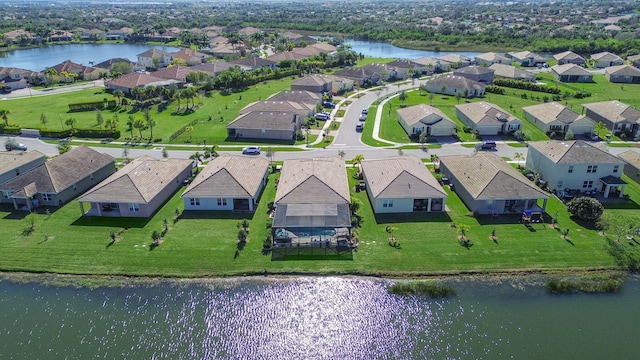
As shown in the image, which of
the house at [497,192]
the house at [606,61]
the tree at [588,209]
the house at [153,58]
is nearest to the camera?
the tree at [588,209]

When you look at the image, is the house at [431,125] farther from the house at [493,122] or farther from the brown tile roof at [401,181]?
the brown tile roof at [401,181]

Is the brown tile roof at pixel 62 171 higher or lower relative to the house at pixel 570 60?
lower

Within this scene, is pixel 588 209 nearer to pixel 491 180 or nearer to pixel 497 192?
pixel 497 192

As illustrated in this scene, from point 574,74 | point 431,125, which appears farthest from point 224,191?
point 574,74

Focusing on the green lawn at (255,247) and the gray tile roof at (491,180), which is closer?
the green lawn at (255,247)

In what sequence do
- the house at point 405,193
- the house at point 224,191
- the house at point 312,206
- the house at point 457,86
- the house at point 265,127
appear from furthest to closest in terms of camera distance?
the house at point 457,86 < the house at point 265,127 < the house at point 224,191 < the house at point 405,193 < the house at point 312,206

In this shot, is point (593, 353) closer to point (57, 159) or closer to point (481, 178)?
point (481, 178)

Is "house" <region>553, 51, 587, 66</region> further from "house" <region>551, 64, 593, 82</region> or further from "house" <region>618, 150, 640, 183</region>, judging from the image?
"house" <region>618, 150, 640, 183</region>

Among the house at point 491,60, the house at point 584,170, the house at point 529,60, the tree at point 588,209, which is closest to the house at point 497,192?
the tree at point 588,209
